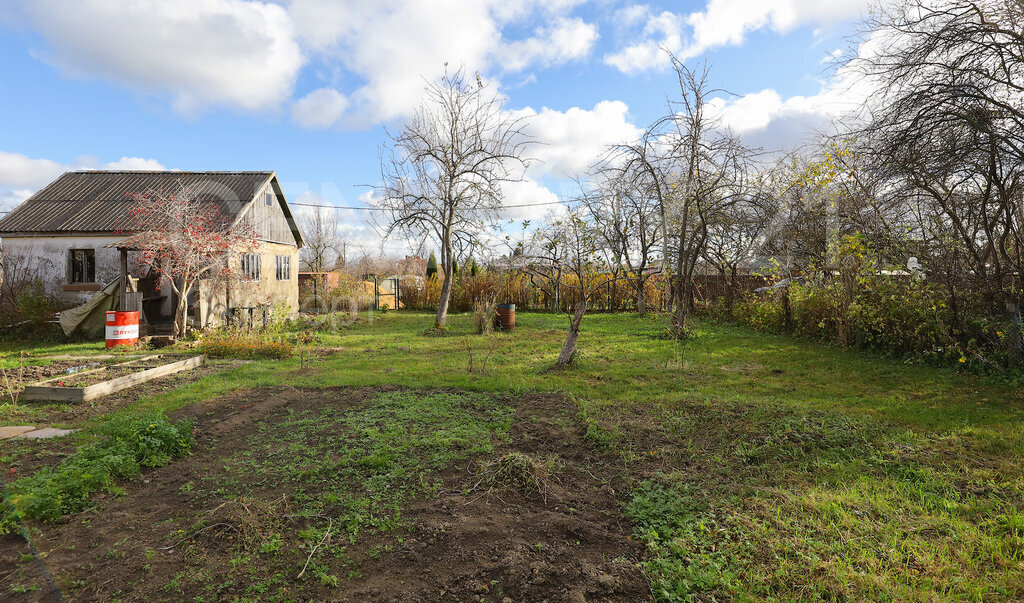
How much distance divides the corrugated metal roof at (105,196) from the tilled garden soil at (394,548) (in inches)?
487

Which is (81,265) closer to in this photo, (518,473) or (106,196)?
(106,196)

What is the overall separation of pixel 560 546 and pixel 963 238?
8193mm

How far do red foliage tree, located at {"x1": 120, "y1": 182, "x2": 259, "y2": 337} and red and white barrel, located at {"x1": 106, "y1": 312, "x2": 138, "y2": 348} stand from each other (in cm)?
80

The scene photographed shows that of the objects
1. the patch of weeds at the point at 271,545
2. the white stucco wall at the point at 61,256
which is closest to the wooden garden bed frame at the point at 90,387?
the patch of weeds at the point at 271,545

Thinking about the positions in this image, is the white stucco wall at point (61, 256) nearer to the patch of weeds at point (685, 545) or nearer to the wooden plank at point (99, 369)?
the wooden plank at point (99, 369)

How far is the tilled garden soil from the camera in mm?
2549

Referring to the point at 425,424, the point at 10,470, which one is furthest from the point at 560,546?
the point at 10,470

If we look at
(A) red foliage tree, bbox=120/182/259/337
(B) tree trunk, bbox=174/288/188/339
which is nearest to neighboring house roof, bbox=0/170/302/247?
(A) red foliage tree, bbox=120/182/259/337

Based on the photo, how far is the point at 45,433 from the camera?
4.99m

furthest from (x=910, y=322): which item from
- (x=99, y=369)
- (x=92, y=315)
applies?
(x=92, y=315)

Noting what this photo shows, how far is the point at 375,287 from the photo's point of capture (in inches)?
852

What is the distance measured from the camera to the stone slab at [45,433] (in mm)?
4863

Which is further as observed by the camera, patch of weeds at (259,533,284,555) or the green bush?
the green bush

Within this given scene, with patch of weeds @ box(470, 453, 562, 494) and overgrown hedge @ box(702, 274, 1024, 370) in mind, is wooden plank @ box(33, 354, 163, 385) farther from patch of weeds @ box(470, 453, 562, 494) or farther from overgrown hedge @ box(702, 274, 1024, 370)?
overgrown hedge @ box(702, 274, 1024, 370)
